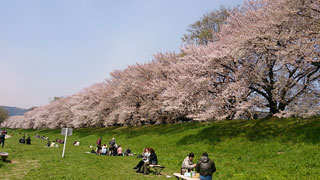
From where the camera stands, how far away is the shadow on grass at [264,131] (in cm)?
1630

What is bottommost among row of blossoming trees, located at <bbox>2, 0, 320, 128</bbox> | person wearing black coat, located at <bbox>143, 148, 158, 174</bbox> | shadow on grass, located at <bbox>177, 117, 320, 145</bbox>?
person wearing black coat, located at <bbox>143, 148, 158, 174</bbox>

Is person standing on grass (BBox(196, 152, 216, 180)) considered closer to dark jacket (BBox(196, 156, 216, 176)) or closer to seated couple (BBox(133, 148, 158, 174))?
dark jacket (BBox(196, 156, 216, 176))

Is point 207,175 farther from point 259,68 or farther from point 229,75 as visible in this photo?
point 229,75

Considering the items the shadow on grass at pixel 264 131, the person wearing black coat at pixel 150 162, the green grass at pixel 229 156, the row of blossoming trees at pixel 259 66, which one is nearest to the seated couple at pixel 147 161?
the person wearing black coat at pixel 150 162

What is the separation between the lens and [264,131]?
19.4 meters

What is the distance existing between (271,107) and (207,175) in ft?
46.7

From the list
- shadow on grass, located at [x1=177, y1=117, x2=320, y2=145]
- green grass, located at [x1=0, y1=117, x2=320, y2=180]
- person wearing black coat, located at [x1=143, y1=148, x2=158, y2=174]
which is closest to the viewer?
green grass, located at [x1=0, y1=117, x2=320, y2=180]

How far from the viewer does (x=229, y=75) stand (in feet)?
77.0

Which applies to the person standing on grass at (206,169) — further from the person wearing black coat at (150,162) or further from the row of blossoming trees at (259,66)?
the row of blossoming trees at (259,66)

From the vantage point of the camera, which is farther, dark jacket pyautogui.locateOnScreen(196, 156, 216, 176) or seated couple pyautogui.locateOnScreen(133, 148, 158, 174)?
seated couple pyautogui.locateOnScreen(133, 148, 158, 174)

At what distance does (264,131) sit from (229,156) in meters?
4.62

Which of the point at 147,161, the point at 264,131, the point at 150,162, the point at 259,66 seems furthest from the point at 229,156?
the point at 259,66

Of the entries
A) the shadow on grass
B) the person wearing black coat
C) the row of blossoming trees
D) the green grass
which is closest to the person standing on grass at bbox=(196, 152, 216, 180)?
the green grass

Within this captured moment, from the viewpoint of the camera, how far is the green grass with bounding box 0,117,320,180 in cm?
1191
